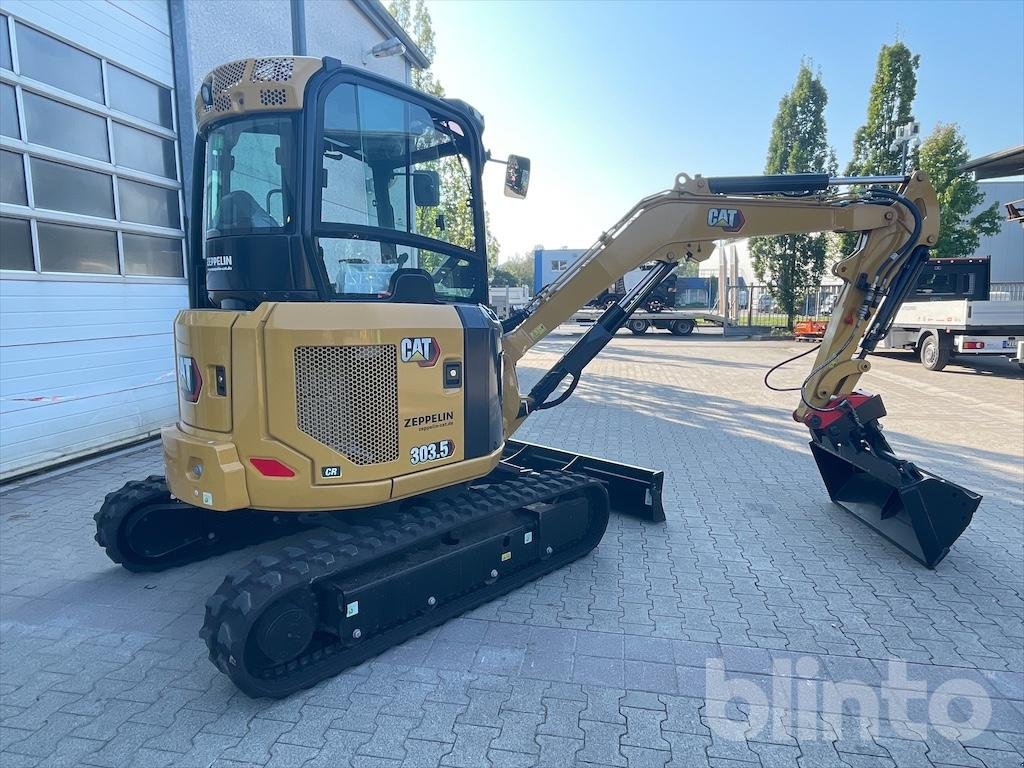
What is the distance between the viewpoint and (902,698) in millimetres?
3051

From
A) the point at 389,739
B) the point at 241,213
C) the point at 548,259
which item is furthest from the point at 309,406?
the point at 548,259

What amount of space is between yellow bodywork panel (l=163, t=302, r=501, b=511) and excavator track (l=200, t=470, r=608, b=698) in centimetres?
27

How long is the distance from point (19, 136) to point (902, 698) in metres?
8.47

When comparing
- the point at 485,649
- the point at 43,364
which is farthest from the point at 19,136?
the point at 485,649

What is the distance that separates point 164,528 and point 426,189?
9.67 feet

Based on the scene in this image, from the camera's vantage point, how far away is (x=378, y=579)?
330cm

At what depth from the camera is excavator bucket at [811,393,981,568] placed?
14.1 ft

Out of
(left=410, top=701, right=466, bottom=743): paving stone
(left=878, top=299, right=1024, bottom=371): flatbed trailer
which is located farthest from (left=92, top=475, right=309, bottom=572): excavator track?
(left=878, top=299, right=1024, bottom=371): flatbed trailer

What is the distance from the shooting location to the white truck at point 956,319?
13.3 m

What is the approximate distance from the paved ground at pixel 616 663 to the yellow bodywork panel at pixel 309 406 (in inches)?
37.5

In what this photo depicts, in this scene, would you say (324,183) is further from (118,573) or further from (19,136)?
(19,136)

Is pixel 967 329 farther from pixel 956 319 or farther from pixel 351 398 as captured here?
pixel 351 398

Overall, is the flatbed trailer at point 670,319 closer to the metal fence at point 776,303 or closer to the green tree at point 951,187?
the metal fence at point 776,303

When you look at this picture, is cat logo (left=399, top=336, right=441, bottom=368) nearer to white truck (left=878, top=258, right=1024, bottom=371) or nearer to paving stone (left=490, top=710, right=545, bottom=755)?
paving stone (left=490, top=710, right=545, bottom=755)
